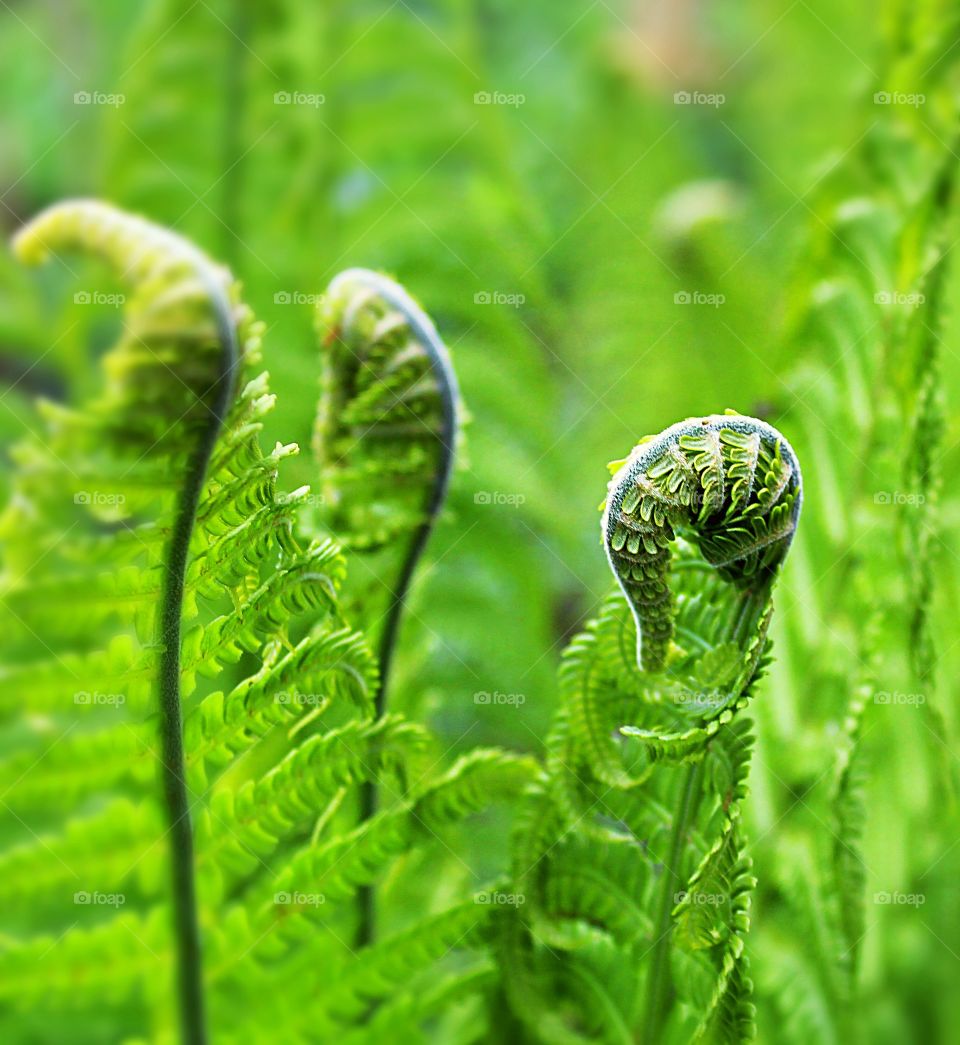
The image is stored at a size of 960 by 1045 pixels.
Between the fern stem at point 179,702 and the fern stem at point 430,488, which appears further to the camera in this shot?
the fern stem at point 430,488

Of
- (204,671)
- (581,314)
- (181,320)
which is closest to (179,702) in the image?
(204,671)

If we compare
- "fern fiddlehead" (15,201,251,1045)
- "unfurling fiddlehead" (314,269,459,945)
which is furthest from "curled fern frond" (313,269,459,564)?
"fern fiddlehead" (15,201,251,1045)

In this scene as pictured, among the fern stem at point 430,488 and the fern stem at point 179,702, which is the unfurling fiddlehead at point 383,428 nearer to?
the fern stem at point 430,488

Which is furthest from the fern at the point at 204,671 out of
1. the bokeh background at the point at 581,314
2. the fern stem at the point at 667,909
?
the bokeh background at the point at 581,314

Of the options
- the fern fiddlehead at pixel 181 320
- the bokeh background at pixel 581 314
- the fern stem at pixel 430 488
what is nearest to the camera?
the fern fiddlehead at pixel 181 320

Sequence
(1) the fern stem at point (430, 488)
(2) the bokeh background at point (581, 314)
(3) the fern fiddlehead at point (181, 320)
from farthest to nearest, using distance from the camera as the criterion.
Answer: (2) the bokeh background at point (581, 314)
(1) the fern stem at point (430, 488)
(3) the fern fiddlehead at point (181, 320)

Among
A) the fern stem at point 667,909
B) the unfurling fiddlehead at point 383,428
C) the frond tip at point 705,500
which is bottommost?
the fern stem at point 667,909
